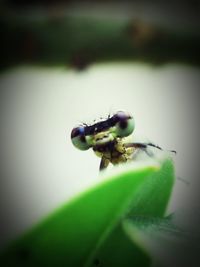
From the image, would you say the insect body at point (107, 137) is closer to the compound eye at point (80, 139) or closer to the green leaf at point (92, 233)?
the compound eye at point (80, 139)

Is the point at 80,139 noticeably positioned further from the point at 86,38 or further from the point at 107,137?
the point at 86,38

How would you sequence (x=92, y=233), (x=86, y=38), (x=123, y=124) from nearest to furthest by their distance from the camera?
(x=92, y=233), (x=123, y=124), (x=86, y=38)

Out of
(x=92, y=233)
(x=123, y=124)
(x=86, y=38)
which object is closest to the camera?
(x=92, y=233)

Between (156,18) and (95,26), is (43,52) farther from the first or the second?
(156,18)

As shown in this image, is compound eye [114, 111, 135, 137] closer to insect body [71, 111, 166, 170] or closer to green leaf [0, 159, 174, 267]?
insect body [71, 111, 166, 170]

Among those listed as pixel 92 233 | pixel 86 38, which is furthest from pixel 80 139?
pixel 86 38

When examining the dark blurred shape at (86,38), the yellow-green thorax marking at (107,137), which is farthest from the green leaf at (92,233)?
the dark blurred shape at (86,38)

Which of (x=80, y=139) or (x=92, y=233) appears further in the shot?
(x=80, y=139)
